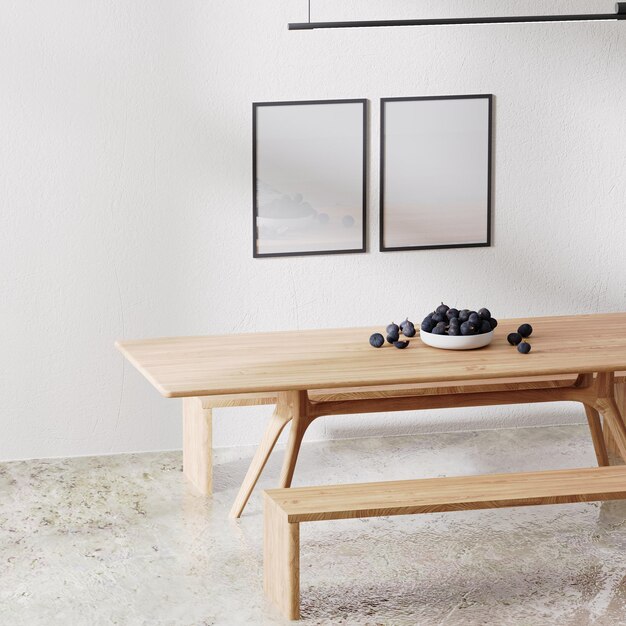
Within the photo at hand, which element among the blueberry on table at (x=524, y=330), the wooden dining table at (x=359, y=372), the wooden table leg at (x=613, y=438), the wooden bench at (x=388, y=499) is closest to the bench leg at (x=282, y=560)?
the wooden bench at (x=388, y=499)

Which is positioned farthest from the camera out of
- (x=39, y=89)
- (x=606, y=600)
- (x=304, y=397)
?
(x=39, y=89)

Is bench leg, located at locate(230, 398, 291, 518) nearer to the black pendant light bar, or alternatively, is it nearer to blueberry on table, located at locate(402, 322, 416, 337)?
blueberry on table, located at locate(402, 322, 416, 337)

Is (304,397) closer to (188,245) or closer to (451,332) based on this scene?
(451,332)

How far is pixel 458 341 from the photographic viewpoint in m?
4.61

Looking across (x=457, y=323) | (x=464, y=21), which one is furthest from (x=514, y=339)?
(x=464, y=21)

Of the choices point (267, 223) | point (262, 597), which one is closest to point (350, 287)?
point (267, 223)

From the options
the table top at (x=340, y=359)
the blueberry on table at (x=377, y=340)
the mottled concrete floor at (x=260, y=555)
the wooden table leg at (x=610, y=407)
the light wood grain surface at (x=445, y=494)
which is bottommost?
the mottled concrete floor at (x=260, y=555)

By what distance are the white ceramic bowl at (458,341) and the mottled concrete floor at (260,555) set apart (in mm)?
728

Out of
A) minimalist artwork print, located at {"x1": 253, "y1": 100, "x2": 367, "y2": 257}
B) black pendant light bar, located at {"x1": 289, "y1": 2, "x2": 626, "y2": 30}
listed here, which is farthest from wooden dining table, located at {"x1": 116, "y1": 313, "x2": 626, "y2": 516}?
black pendant light bar, located at {"x1": 289, "y1": 2, "x2": 626, "y2": 30}

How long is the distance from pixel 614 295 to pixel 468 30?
1664 mm

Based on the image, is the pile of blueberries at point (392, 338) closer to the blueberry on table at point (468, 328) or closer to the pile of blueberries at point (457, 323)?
the pile of blueberries at point (457, 323)

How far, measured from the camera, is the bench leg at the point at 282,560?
3777mm

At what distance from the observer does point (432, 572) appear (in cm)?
418

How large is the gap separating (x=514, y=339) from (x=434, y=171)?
145cm
